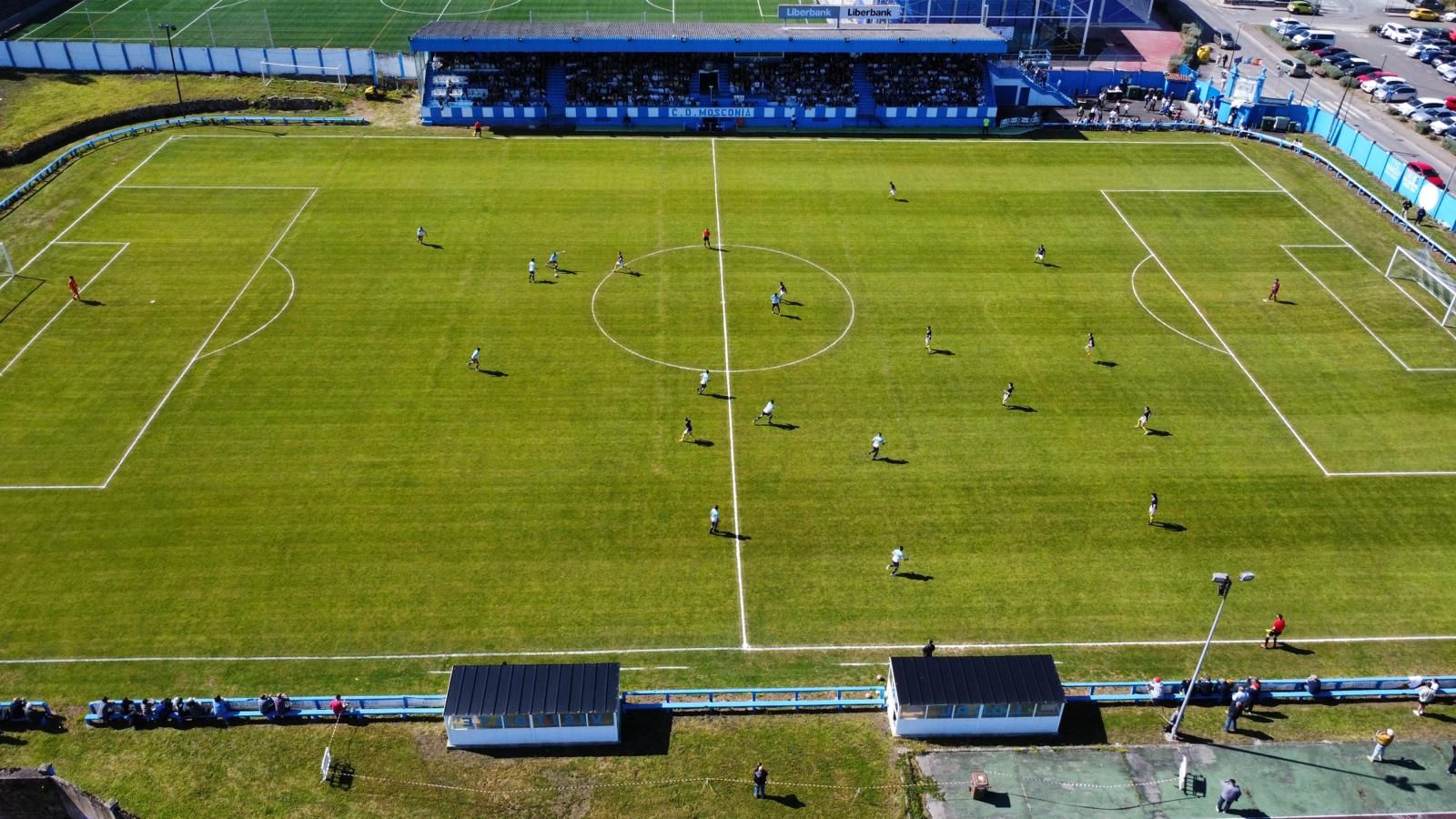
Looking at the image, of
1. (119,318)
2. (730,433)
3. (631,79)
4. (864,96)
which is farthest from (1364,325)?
(119,318)

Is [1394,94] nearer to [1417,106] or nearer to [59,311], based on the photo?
[1417,106]

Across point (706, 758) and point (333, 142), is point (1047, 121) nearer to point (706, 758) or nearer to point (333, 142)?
point (333, 142)

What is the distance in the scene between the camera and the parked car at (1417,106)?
330 feet

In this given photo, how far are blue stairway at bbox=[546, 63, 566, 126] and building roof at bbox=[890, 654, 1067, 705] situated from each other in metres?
67.8

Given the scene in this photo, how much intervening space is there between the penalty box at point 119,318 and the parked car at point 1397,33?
116830mm

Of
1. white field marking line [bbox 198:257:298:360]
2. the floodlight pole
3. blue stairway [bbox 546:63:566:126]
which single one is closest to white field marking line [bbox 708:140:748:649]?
blue stairway [bbox 546:63:566:126]

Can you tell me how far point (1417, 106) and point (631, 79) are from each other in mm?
74388

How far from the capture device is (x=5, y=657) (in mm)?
44188

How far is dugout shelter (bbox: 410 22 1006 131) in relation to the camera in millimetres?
95000

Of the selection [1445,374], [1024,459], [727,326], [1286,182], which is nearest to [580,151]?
[727,326]

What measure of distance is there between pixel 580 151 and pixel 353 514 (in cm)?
4743

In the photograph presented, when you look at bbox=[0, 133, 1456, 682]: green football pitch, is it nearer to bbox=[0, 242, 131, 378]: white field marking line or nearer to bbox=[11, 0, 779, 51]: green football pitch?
bbox=[0, 242, 131, 378]: white field marking line

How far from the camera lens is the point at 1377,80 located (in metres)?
106

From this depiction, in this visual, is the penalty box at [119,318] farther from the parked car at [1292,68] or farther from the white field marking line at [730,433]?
the parked car at [1292,68]
